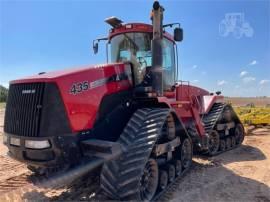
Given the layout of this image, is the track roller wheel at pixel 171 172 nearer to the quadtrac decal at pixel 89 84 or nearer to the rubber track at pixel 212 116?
the quadtrac decal at pixel 89 84

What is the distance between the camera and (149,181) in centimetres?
529

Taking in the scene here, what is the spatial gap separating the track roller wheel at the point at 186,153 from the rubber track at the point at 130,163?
71.8 inches

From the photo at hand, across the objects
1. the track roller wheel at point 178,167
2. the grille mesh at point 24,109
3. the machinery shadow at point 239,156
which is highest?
the grille mesh at point 24,109

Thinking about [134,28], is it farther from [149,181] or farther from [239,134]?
[239,134]

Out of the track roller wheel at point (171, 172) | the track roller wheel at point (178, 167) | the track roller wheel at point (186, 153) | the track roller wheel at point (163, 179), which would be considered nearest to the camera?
the track roller wheel at point (163, 179)

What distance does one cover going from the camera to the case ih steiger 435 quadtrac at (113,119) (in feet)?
15.0

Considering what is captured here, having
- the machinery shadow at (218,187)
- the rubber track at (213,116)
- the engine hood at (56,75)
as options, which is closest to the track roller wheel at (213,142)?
the rubber track at (213,116)

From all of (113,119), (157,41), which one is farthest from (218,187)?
(157,41)

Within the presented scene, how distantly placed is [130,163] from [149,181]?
710mm

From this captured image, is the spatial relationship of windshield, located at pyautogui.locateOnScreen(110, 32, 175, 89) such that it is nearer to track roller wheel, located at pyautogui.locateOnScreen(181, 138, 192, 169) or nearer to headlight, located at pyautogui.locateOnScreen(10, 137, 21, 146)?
track roller wheel, located at pyautogui.locateOnScreen(181, 138, 192, 169)

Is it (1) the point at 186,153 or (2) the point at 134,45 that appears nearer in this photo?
(2) the point at 134,45

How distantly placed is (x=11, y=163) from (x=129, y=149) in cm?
419

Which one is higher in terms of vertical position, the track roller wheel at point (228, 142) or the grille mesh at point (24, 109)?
the grille mesh at point (24, 109)

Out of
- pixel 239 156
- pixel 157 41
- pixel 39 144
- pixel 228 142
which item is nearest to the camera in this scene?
pixel 39 144
